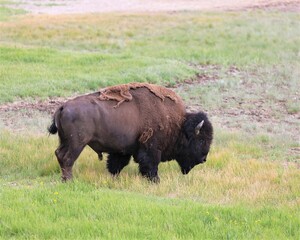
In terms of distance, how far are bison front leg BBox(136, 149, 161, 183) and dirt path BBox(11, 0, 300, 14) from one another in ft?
88.9

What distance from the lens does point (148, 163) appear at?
9594 millimetres

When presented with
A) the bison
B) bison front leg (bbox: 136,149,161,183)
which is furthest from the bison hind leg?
bison front leg (bbox: 136,149,161,183)

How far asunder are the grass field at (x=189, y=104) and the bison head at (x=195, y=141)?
0.84 feet

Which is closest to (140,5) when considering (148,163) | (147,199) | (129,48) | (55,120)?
(129,48)

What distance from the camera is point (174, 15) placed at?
32781mm

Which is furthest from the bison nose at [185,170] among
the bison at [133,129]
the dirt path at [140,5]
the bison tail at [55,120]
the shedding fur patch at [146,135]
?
the dirt path at [140,5]

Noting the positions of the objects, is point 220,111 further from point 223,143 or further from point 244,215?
point 244,215

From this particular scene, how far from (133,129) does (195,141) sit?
3.62 ft

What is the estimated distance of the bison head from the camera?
9.95 metres

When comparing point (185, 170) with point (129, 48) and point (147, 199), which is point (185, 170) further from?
point (129, 48)

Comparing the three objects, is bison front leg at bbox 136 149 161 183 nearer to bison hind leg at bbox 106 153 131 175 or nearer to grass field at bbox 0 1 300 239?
grass field at bbox 0 1 300 239

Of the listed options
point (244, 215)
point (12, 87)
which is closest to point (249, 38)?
point (12, 87)

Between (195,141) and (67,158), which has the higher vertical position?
(67,158)

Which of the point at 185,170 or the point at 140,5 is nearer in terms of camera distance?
the point at 185,170
